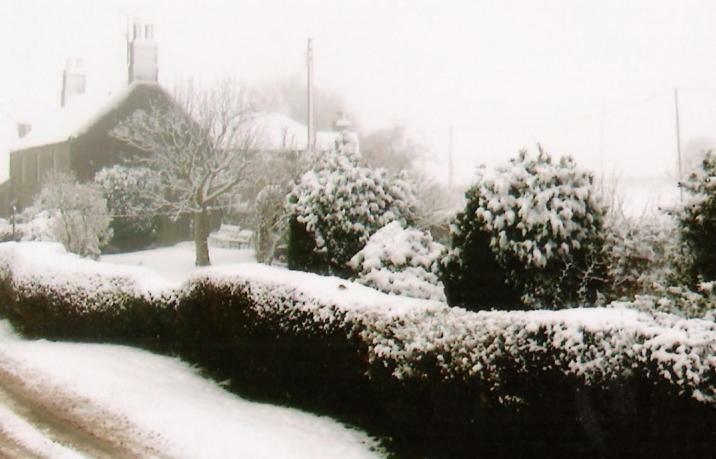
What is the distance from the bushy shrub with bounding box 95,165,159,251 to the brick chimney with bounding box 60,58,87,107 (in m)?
13.9

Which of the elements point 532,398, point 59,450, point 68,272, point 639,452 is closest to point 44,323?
point 68,272

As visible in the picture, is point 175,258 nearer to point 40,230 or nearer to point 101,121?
point 40,230

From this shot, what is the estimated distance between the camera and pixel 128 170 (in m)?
39.3

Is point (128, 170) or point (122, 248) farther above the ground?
point (128, 170)

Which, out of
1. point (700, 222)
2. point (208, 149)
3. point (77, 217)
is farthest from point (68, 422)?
point (77, 217)

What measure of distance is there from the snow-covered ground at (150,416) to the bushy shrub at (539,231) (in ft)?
9.23

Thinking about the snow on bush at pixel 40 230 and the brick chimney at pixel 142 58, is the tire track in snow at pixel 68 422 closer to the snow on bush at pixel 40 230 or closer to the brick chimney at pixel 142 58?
the snow on bush at pixel 40 230

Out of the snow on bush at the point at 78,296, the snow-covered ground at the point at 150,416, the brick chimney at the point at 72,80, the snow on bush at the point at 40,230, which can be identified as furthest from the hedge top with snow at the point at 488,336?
the brick chimney at the point at 72,80

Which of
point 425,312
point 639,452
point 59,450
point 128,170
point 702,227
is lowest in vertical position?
point 59,450

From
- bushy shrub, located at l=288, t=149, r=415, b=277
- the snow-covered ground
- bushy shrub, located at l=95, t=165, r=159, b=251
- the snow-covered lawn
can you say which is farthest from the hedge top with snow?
bushy shrub, located at l=95, t=165, r=159, b=251

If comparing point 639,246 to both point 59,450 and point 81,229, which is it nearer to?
point 59,450

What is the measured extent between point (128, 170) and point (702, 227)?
33711 mm

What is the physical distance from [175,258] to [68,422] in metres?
27.2

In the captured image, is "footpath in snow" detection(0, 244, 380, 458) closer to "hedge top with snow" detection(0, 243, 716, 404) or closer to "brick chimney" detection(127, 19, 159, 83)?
"hedge top with snow" detection(0, 243, 716, 404)
